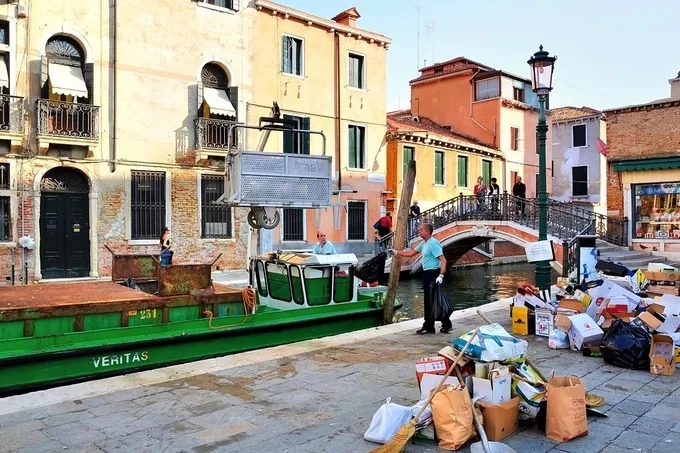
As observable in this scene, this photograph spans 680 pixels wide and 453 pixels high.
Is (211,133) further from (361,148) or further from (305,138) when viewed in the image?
(361,148)

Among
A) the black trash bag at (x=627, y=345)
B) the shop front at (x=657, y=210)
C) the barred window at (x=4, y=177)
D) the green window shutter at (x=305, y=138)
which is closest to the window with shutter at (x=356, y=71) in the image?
the green window shutter at (x=305, y=138)

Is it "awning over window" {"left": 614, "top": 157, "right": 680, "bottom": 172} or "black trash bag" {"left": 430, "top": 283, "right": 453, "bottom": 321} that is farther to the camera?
"awning over window" {"left": 614, "top": 157, "right": 680, "bottom": 172}

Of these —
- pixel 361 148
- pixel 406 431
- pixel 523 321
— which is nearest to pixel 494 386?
pixel 406 431

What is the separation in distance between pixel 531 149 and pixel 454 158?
25.0ft

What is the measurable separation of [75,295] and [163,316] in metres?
1.33

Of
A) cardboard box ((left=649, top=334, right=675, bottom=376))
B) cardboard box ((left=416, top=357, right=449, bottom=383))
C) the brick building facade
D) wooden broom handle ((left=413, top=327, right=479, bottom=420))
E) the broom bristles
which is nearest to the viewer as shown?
the broom bristles

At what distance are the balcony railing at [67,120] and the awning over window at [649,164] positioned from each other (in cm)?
1614

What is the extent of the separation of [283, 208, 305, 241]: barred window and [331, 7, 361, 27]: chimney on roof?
8.24 metres

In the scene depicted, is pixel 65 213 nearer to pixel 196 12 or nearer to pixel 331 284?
pixel 196 12

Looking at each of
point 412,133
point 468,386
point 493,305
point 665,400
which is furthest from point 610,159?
point 468,386

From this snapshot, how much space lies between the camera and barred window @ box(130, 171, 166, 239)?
1830 cm

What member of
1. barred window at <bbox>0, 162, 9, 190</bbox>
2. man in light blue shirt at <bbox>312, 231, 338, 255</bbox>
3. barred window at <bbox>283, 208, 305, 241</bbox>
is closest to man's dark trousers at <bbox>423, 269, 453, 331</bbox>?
man in light blue shirt at <bbox>312, 231, 338, 255</bbox>

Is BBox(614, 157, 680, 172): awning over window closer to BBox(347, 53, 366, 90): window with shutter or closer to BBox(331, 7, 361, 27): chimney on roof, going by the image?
BBox(347, 53, 366, 90): window with shutter

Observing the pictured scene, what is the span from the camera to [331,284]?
1062 cm
